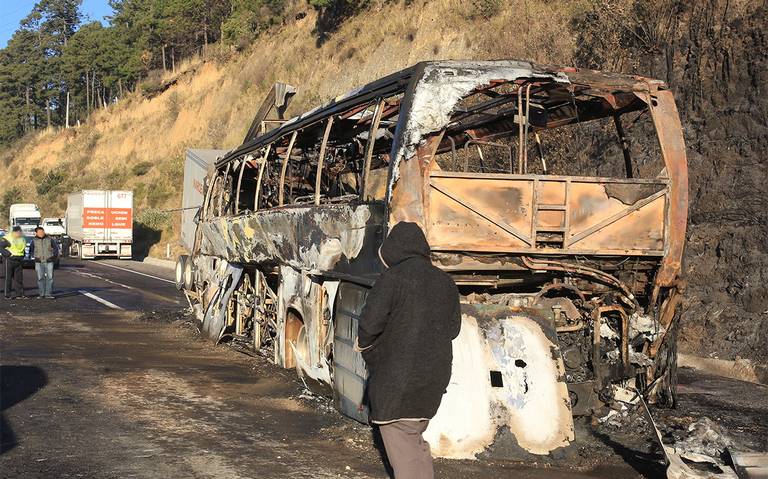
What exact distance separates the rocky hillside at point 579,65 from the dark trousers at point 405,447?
7737 millimetres

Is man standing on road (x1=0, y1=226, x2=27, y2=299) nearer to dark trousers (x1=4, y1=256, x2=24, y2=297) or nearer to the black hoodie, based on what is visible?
dark trousers (x1=4, y1=256, x2=24, y2=297)

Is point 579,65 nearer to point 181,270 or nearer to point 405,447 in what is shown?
point 181,270

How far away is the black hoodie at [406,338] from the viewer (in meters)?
4.61

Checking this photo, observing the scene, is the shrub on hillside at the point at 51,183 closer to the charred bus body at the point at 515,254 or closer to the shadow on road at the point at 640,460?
the charred bus body at the point at 515,254

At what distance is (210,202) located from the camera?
14.3m

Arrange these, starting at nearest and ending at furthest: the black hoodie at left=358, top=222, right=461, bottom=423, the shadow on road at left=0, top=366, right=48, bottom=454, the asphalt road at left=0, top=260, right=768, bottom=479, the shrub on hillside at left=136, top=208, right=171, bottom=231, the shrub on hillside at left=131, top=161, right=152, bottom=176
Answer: the black hoodie at left=358, top=222, right=461, bottom=423
the asphalt road at left=0, top=260, right=768, bottom=479
the shadow on road at left=0, top=366, right=48, bottom=454
the shrub on hillside at left=136, top=208, right=171, bottom=231
the shrub on hillside at left=131, top=161, right=152, bottom=176

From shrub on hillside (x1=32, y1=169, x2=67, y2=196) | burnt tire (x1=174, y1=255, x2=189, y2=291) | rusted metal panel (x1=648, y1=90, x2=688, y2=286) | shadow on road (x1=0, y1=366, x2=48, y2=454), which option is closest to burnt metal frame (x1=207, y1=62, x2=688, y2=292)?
rusted metal panel (x1=648, y1=90, x2=688, y2=286)

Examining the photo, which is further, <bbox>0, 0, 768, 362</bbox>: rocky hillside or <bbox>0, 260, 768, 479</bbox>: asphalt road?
<bbox>0, 0, 768, 362</bbox>: rocky hillside

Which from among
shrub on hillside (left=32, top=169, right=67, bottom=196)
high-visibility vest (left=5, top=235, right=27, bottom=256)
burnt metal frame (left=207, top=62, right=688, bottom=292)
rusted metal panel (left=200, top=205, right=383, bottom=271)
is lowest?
high-visibility vest (left=5, top=235, right=27, bottom=256)

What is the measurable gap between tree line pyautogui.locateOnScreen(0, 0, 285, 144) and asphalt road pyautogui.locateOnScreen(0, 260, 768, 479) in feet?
155

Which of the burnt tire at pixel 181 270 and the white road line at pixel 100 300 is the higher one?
the burnt tire at pixel 181 270

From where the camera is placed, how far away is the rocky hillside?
44.2ft

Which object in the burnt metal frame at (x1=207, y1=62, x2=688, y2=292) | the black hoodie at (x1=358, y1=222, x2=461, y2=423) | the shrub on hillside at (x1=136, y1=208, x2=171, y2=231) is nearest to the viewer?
the black hoodie at (x1=358, y1=222, x2=461, y2=423)

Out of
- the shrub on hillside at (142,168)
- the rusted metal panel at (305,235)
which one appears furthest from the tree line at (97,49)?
the rusted metal panel at (305,235)
